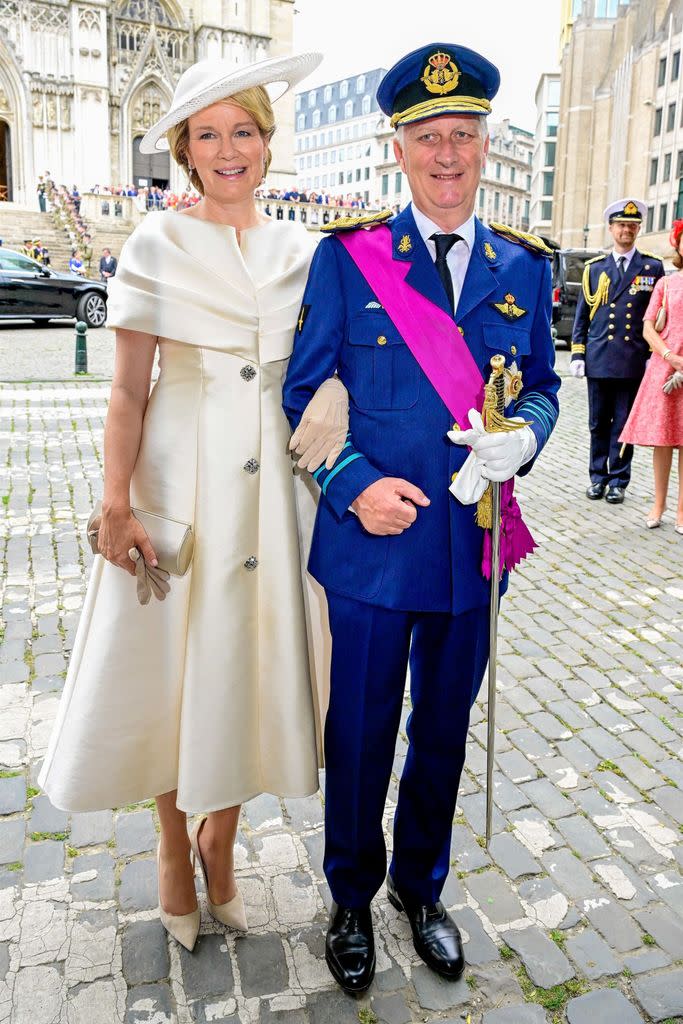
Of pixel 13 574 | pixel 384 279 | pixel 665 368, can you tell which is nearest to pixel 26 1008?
pixel 384 279

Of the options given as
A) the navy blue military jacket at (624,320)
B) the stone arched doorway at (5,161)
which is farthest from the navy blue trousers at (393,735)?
the stone arched doorway at (5,161)

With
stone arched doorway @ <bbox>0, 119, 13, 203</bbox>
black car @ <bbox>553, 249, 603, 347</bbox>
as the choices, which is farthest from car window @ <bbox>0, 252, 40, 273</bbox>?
stone arched doorway @ <bbox>0, 119, 13, 203</bbox>

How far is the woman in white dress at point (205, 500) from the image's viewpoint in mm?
2260

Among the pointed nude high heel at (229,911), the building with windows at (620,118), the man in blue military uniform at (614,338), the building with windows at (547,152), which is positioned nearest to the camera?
the pointed nude high heel at (229,911)

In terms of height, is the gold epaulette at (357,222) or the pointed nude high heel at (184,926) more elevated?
the gold epaulette at (357,222)

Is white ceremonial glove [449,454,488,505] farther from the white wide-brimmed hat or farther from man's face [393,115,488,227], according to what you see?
the white wide-brimmed hat

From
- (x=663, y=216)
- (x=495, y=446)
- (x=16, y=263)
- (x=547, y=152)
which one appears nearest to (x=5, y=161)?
(x=16, y=263)

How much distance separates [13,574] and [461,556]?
13.7ft

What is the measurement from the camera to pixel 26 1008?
2375mm

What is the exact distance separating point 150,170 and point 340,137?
7358 cm

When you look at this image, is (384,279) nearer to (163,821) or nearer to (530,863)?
(163,821)

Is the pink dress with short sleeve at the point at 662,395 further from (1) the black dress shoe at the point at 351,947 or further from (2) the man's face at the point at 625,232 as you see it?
(1) the black dress shoe at the point at 351,947

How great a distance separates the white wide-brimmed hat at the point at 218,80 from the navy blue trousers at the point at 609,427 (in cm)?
581

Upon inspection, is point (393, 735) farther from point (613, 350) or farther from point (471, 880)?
point (613, 350)
